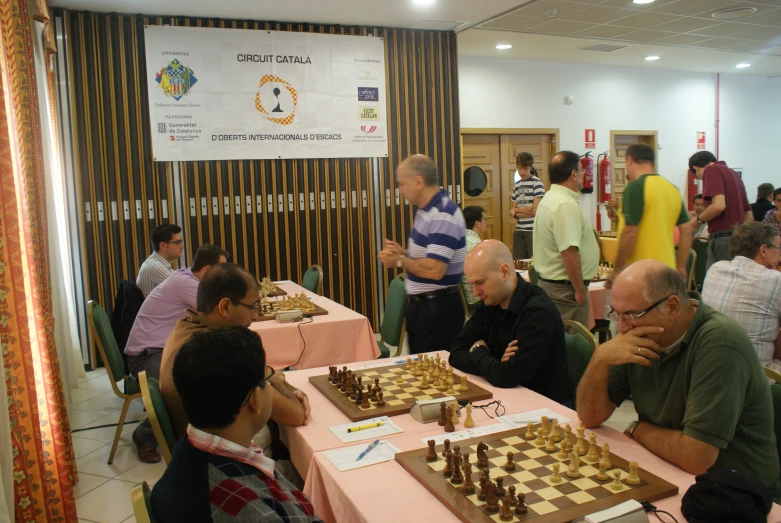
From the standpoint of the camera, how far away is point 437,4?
5.88 meters

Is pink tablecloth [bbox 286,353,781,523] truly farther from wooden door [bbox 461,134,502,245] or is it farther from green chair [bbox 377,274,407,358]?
wooden door [bbox 461,134,502,245]

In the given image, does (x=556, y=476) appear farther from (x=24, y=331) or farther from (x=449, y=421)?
(x=24, y=331)

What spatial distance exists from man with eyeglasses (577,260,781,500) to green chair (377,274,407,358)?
2.39 metres

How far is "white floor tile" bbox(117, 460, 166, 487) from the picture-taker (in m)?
3.53

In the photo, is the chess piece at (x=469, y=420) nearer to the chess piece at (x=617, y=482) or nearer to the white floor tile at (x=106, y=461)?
the chess piece at (x=617, y=482)

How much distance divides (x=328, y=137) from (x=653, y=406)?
523 centimetres

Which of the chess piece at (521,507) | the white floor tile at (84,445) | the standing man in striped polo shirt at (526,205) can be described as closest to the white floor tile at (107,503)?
the white floor tile at (84,445)

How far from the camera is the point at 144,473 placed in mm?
3619

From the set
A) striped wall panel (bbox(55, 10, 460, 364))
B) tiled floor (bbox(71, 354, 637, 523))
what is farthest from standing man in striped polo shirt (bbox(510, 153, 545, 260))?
tiled floor (bbox(71, 354, 637, 523))

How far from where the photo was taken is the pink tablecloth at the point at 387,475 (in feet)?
5.02

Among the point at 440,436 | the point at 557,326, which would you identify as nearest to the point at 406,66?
the point at 557,326

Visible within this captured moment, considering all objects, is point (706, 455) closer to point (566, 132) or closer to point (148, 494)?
point (148, 494)

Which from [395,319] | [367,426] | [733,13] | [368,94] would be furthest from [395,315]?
[733,13]

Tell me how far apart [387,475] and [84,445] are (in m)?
3.11
